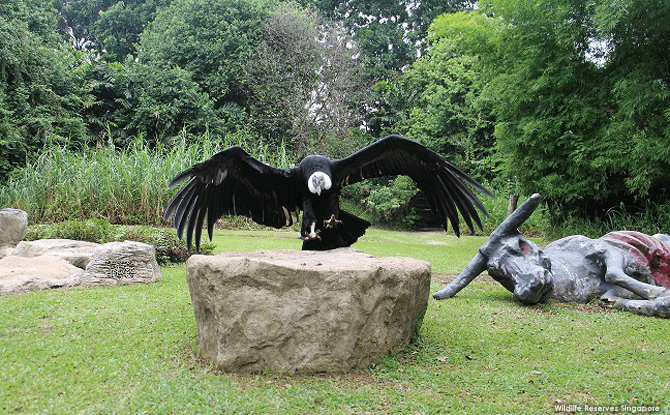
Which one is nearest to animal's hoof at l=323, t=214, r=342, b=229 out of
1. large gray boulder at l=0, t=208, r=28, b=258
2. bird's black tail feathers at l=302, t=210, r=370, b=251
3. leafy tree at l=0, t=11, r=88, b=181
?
bird's black tail feathers at l=302, t=210, r=370, b=251

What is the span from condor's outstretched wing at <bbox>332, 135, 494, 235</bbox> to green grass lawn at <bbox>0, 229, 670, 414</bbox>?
3.13 ft

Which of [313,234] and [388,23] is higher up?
[388,23]

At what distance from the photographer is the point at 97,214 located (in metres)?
8.17

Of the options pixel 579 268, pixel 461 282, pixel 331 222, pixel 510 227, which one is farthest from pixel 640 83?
pixel 331 222

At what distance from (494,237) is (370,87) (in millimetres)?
14681

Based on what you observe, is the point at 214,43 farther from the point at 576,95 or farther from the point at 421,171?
the point at 421,171

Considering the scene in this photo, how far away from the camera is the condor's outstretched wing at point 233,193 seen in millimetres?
3518

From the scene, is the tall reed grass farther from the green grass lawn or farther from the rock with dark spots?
the green grass lawn

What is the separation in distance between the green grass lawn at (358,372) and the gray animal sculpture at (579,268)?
181mm

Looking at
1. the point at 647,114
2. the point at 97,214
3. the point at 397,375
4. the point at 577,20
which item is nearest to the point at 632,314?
the point at 397,375

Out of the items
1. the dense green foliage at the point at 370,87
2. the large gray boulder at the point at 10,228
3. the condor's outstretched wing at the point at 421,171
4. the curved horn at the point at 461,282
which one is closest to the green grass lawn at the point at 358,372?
the curved horn at the point at 461,282

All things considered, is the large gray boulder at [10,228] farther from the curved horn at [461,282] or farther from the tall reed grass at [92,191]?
the curved horn at [461,282]

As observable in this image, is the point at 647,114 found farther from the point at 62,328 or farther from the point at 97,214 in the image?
the point at 97,214

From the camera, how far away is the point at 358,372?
2682 mm
